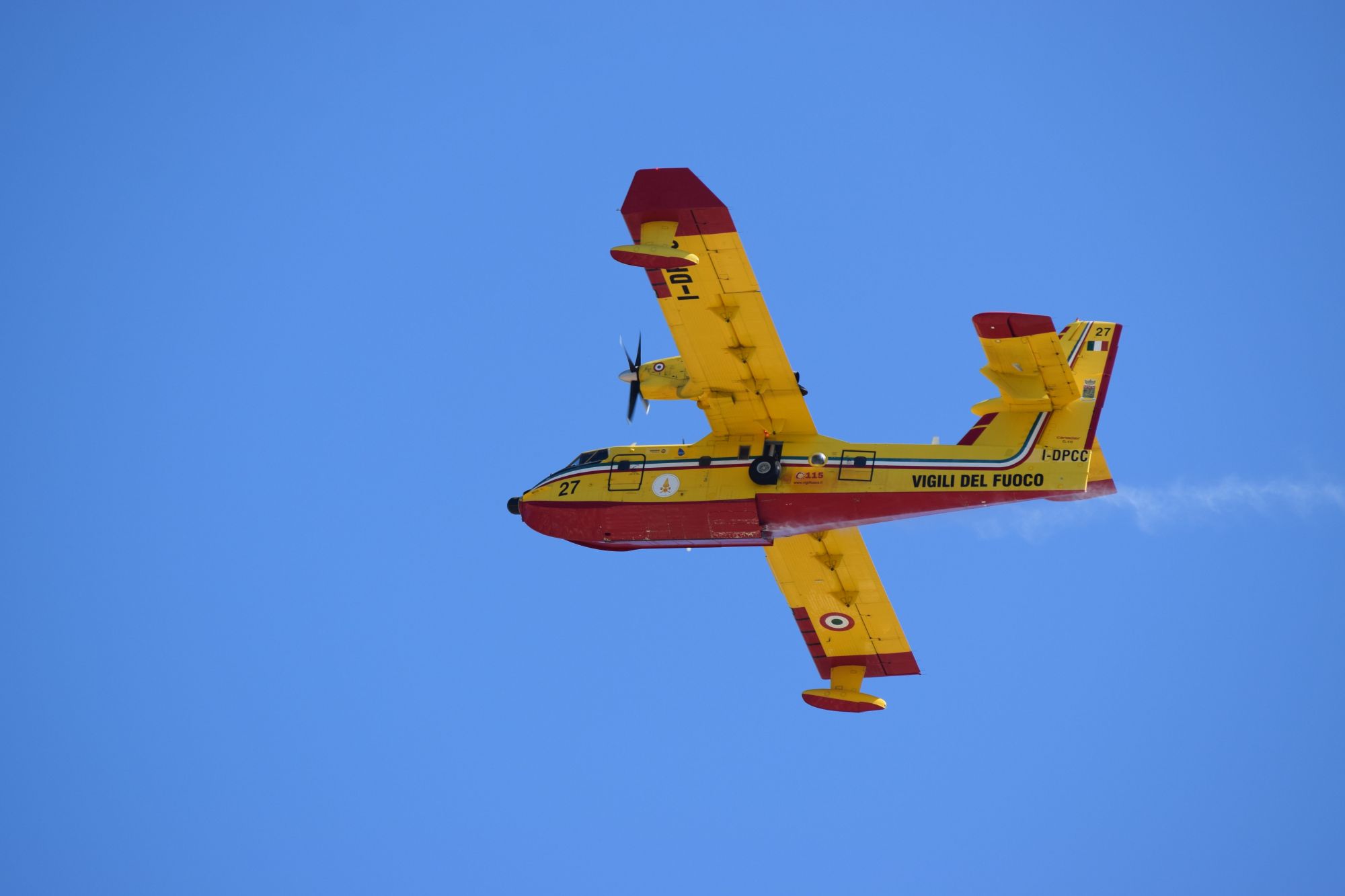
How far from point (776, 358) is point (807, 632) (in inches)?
327

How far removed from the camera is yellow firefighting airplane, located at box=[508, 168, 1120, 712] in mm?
29344

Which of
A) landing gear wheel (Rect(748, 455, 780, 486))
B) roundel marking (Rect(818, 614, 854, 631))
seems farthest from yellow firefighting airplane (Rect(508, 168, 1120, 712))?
roundel marking (Rect(818, 614, 854, 631))

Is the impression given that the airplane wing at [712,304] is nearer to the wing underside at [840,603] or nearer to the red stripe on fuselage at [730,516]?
the red stripe on fuselage at [730,516]

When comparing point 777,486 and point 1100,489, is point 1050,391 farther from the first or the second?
point 777,486

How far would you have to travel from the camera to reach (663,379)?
32.5 meters

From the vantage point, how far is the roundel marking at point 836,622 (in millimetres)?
36156

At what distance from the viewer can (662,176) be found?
28.5m

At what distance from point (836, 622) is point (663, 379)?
24.1ft

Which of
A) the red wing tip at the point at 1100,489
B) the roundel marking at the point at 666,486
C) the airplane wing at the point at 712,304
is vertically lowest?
the red wing tip at the point at 1100,489

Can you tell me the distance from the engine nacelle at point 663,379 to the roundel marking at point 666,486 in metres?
1.53

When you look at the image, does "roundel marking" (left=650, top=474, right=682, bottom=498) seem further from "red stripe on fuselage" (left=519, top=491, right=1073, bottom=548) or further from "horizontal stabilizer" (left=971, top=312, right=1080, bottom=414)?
"horizontal stabilizer" (left=971, top=312, right=1080, bottom=414)

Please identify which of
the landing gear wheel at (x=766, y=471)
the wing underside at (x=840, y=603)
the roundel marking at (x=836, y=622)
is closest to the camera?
the landing gear wheel at (x=766, y=471)

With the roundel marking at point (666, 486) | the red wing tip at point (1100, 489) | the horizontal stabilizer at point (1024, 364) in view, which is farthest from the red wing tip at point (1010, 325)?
the roundel marking at point (666, 486)

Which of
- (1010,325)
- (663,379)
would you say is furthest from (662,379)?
(1010,325)
